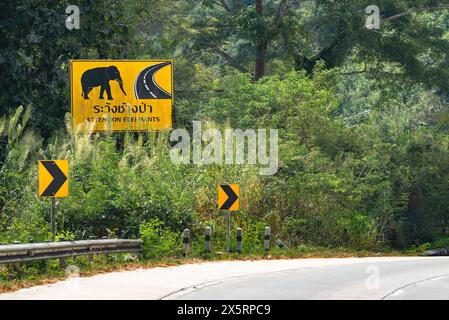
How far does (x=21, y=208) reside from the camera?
25.9 metres

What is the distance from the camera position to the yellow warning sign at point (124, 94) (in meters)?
35.1

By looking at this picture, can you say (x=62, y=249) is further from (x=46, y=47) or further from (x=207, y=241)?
(x=46, y=47)

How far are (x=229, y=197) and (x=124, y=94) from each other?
6789 millimetres

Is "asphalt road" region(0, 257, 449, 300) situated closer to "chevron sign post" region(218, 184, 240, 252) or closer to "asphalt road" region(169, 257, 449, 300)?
"asphalt road" region(169, 257, 449, 300)

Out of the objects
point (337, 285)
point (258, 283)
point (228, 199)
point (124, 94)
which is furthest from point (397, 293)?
point (124, 94)

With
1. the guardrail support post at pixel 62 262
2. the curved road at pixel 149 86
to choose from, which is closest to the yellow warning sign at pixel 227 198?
the curved road at pixel 149 86

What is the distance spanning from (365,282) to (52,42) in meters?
18.1

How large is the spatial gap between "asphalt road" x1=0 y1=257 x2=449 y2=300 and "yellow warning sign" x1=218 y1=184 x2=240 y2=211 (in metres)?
3.95

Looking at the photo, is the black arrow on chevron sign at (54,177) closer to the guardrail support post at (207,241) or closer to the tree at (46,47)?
the guardrail support post at (207,241)

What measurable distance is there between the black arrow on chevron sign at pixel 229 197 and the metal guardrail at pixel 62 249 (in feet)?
14.2

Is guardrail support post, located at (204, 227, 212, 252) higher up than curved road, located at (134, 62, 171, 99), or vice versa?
curved road, located at (134, 62, 171, 99)

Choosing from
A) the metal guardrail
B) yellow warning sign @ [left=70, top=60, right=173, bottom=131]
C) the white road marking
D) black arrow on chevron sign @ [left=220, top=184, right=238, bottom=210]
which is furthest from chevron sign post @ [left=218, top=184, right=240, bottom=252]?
the white road marking

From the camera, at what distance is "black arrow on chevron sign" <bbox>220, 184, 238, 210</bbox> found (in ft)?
100.0

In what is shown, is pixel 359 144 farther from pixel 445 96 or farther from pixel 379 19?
pixel 445 96
